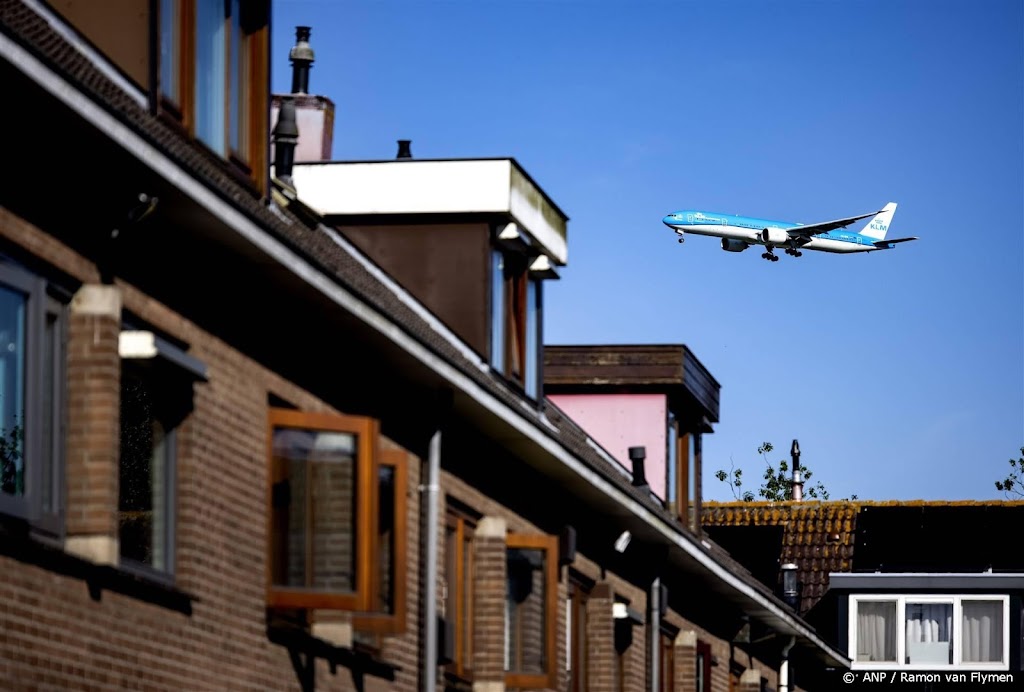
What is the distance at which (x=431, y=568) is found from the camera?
19.5 metres

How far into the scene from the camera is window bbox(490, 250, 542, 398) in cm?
2409

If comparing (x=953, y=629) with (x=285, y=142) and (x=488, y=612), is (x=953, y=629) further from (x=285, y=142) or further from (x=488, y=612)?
(x=285, y=142)

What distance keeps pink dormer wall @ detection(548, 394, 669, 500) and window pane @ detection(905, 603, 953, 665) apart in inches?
714

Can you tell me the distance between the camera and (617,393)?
33.4 metres

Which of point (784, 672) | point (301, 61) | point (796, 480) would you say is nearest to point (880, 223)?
point (796, 480)

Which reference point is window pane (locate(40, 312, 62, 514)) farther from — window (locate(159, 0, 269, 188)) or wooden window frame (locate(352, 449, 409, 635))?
wooden window frame (locate(352, 449, 409, 635))

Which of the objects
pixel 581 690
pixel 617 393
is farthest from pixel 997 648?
pixel 581 690

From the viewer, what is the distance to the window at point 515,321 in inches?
949

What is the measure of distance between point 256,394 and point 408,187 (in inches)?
306

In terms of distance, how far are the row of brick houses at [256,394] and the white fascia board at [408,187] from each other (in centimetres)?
3

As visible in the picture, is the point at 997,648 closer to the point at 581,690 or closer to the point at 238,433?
the point at 581,690

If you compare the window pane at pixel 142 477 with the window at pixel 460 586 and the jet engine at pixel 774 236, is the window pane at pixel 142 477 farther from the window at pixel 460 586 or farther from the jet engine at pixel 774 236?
the jet engine at pixel 774 236

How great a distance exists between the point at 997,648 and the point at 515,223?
27967 mm

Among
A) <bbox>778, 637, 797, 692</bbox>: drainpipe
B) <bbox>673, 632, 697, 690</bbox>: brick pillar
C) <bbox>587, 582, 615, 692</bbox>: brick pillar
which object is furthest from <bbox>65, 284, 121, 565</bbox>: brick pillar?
<bbox>778, 637, 797, 692</bbox>: drainpipe
